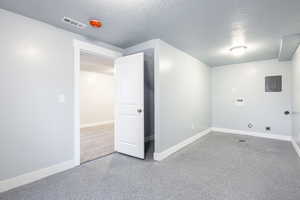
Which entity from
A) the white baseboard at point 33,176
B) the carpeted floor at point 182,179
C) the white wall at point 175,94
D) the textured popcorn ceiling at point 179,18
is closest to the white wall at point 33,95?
the white baseboard at point 33,176

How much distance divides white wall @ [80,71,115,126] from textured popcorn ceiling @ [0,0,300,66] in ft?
12.6

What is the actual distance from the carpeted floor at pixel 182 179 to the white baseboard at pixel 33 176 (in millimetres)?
89

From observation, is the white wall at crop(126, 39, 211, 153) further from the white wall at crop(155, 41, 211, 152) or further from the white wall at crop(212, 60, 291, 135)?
the white wall at crop(212, 60, 291, 135)

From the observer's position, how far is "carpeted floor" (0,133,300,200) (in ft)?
5.87

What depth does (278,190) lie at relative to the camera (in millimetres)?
1871

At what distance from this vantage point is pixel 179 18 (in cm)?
209

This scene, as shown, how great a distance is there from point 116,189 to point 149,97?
2551 millimetres

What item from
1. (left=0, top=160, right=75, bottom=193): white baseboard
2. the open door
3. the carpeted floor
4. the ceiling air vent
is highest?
the ceiling air vent

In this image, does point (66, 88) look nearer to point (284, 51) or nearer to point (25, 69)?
point (25, 69)

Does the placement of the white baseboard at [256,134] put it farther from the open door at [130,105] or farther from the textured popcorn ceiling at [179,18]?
the open door at [130,105]

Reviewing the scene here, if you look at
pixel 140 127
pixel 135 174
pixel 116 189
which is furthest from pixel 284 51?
pixel 116 189

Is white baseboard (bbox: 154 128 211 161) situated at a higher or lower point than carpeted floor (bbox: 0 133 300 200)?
higher

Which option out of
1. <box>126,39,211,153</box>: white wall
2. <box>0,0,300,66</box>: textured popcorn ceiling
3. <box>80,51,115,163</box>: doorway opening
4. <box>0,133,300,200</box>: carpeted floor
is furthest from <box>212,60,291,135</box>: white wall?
<box>80,51,115,163</box>: doorway opening

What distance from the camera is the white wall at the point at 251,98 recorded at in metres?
4.17
